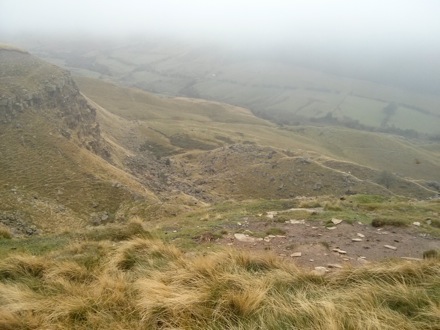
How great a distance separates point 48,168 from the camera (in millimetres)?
36531

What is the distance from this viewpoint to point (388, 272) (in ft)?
24.3

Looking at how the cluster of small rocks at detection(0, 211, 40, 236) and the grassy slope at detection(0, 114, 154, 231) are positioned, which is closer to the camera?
the cluster of small rocks at detection(0, 211, 40, 236)

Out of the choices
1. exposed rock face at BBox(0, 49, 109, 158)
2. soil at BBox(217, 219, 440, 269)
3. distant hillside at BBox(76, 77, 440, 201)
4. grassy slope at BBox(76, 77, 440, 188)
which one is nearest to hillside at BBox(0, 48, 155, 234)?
exposed rock face at BBox(0, 49, 109, 158)

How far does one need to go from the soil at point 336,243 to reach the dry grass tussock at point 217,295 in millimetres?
3015

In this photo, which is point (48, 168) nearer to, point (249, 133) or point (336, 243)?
point (336, 243)

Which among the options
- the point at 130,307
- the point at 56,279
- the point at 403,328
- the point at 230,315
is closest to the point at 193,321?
the point at 230,315

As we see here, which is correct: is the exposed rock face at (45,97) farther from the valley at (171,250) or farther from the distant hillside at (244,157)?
the distant hillside at (244,157)

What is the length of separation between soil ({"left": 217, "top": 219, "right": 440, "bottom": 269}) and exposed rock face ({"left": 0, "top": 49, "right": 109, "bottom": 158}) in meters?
36.3

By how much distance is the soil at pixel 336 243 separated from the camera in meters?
11.3

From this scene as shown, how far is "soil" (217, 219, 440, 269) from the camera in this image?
1134 cm

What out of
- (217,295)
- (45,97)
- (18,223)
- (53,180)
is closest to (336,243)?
(217,295)

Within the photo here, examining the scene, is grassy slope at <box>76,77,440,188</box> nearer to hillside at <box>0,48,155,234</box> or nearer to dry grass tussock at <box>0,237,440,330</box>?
hillside at <box>0,48,155,234</box>

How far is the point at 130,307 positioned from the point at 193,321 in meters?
1.22

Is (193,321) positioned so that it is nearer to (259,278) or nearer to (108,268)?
(259,278)
